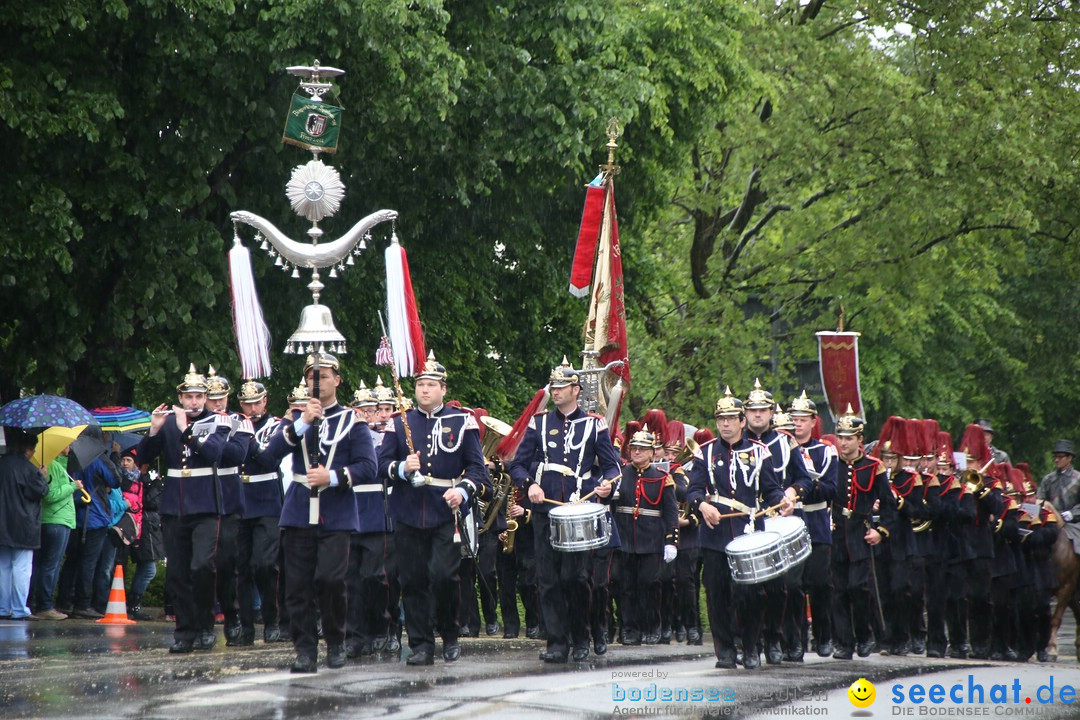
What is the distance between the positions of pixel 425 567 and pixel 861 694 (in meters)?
3.59

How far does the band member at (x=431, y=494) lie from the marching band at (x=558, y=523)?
0.02 meters

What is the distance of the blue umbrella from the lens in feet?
56.2

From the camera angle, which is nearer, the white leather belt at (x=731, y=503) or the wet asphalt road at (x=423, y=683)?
the wet asphalt road at (x=423, y=683)

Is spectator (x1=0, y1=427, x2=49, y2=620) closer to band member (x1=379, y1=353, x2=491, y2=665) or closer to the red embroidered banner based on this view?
band member (x1=379, y1=353, x2=491, y2=665)

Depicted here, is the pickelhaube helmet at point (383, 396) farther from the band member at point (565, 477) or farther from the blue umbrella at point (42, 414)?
the blue umbrella at point (42, 414)

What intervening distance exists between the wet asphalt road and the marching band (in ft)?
1.50

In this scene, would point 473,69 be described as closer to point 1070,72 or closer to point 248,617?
point 248,617

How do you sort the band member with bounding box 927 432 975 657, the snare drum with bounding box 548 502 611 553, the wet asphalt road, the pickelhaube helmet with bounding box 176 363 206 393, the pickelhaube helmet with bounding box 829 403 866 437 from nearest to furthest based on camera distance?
the wet asphalt road < the snare drum with bounding box 548 502 611 553 < the pickelhaube helmet with bounding box 176 363 206 393 < the pickelhaube helmet with bounding box 829 403 866 437 < the band member with bounding box 927 432 975 657

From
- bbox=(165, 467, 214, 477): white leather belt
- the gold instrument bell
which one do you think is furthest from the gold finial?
bbox=(165, 467, 214, 477): white leather belt

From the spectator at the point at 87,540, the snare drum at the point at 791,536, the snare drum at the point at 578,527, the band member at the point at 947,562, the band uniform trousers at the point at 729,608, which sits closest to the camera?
the snare drum at the point at 791,536

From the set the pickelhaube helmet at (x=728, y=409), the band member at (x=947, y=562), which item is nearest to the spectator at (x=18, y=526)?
the pickelhaube helmet at (x=728, y=409)

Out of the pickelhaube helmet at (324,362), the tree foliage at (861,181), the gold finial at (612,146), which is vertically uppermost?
the tree foliage at (861,181)

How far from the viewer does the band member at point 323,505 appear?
11.9 metres

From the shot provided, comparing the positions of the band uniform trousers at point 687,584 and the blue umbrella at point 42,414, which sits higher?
the blue umbrella at point 42,414
